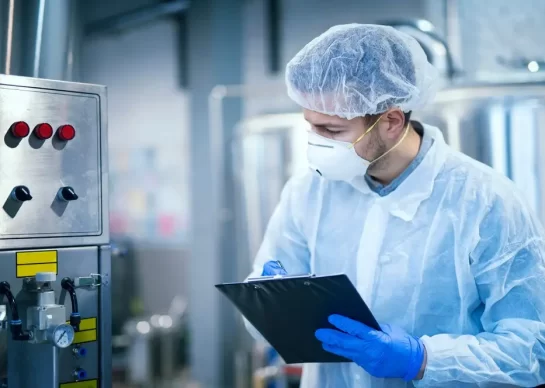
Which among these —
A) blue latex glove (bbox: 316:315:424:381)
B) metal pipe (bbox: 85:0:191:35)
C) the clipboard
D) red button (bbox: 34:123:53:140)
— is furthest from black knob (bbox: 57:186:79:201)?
metal pipe (bbox: 85:0:191:35)

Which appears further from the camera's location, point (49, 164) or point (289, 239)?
point (289, 239)

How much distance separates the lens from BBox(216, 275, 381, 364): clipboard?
49.9 inches

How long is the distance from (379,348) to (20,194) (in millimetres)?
712

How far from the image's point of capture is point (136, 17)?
448 centimetres

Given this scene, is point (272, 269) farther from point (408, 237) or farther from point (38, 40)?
point (38, 40)

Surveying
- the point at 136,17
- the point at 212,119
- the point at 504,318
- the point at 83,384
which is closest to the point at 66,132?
the point at 83,384

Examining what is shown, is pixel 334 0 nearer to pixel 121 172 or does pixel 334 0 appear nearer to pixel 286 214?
pixel 121 172

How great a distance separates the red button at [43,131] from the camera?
1.30 m

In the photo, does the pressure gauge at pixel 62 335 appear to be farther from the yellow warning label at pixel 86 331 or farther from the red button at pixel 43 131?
the red button at pixel 43 131

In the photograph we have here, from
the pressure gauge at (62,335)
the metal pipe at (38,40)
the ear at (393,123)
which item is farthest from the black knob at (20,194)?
the ear at (393,123)

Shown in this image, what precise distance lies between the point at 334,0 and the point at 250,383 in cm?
222

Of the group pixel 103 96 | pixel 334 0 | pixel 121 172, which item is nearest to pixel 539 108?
pixel 103 96

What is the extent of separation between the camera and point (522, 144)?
2184mm

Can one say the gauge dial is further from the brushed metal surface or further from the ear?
the ear
